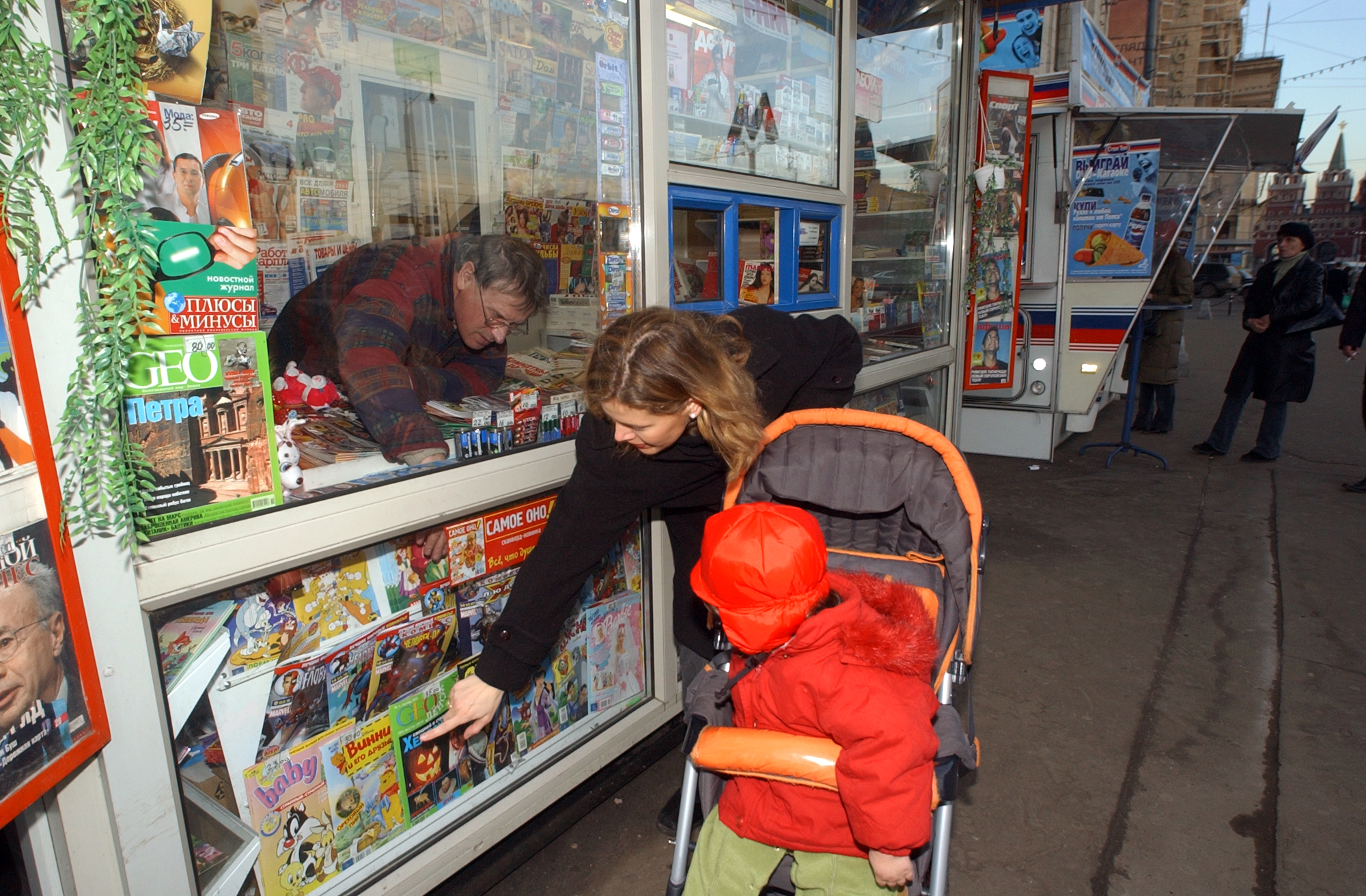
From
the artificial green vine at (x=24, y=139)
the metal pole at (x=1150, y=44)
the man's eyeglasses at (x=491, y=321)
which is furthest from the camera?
the metal pole at (x=1150, y=44)

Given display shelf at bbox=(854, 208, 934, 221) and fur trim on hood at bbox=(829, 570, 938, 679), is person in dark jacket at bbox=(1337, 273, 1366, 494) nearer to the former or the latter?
display shelf at bbox=(854, 208, 934, 221)

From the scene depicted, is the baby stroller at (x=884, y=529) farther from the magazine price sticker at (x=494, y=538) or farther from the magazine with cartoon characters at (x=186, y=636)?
the magazine with cartoon characters at (x=186, y=636)

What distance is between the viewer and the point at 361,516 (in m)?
1.82

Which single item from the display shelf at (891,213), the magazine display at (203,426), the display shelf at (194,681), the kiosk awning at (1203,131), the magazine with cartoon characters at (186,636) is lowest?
the display shelf at (194,681)

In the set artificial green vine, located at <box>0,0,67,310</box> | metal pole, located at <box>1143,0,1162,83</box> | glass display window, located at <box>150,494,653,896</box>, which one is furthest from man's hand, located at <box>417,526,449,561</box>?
metal pole, located at <box>1143,0,1162,83</box>

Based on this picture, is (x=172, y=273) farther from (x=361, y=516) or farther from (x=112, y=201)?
(x=361, y=516)

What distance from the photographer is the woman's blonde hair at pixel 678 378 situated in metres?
1.70

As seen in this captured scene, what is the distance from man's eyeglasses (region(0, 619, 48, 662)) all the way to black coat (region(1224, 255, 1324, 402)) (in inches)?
305

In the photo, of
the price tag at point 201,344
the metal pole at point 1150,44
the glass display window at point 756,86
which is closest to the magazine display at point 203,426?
the price tag at point 201,344

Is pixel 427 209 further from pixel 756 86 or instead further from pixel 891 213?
pixel 891 213

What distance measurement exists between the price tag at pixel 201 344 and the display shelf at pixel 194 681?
24.0 inches

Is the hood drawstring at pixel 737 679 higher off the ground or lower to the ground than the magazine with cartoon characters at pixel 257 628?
lower

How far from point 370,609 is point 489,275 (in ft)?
3.60

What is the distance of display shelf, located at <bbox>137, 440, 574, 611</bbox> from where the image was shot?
1.47m
